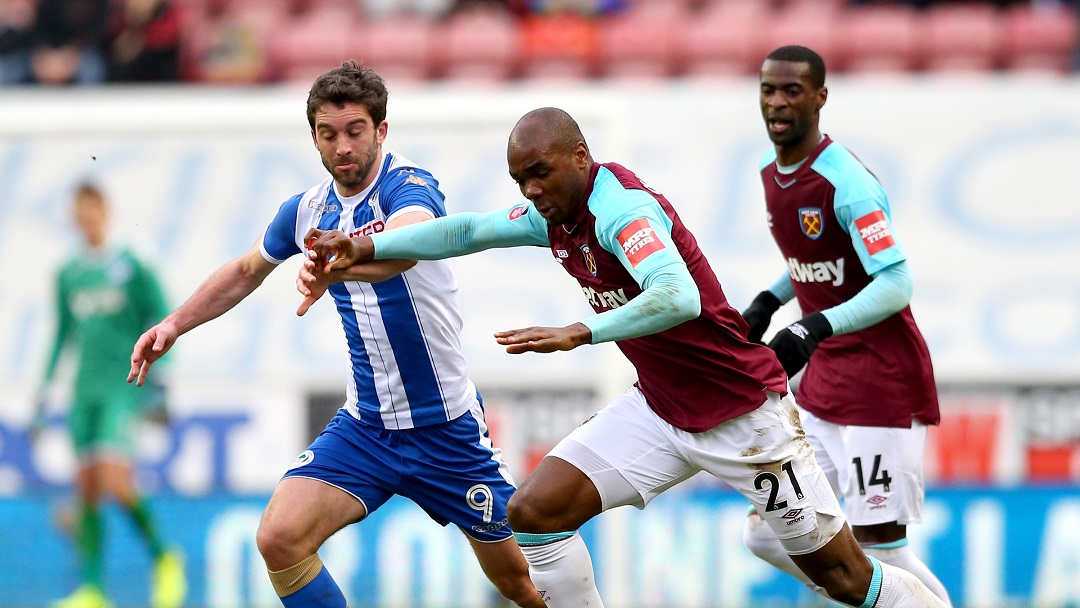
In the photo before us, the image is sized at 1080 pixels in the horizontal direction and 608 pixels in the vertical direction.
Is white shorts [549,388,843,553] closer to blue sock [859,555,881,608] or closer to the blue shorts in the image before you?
blue sock [859,555,881,608]

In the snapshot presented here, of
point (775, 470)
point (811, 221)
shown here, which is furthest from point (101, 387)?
point (775, 470)

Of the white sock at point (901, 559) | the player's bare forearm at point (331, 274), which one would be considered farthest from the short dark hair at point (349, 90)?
the white sock at point (901, 559)

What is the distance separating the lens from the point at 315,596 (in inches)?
214

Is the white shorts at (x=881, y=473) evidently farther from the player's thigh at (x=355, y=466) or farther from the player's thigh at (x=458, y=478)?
the player's thigh at (x=355, y=466)

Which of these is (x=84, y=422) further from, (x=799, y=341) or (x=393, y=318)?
(x=799, y=341)

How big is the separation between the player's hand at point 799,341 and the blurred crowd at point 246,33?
7.53m

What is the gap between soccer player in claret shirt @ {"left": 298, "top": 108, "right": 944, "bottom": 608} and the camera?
4.82m

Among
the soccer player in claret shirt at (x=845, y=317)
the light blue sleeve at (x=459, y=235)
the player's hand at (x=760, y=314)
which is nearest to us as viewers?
the light blue sleeve at (x=459, y=235)

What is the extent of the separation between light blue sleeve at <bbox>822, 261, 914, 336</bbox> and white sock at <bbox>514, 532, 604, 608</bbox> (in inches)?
51.4

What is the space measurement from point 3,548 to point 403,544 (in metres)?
2.92

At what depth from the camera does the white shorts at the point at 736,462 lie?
5.07m

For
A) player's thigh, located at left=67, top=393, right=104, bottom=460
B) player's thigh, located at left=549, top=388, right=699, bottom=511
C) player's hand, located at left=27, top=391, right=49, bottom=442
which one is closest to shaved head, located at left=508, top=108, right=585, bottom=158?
player's thigh, located at left=549, top=388, right=699, bottom=511

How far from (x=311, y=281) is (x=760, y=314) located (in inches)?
75.9

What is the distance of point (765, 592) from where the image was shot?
9.72 meters
